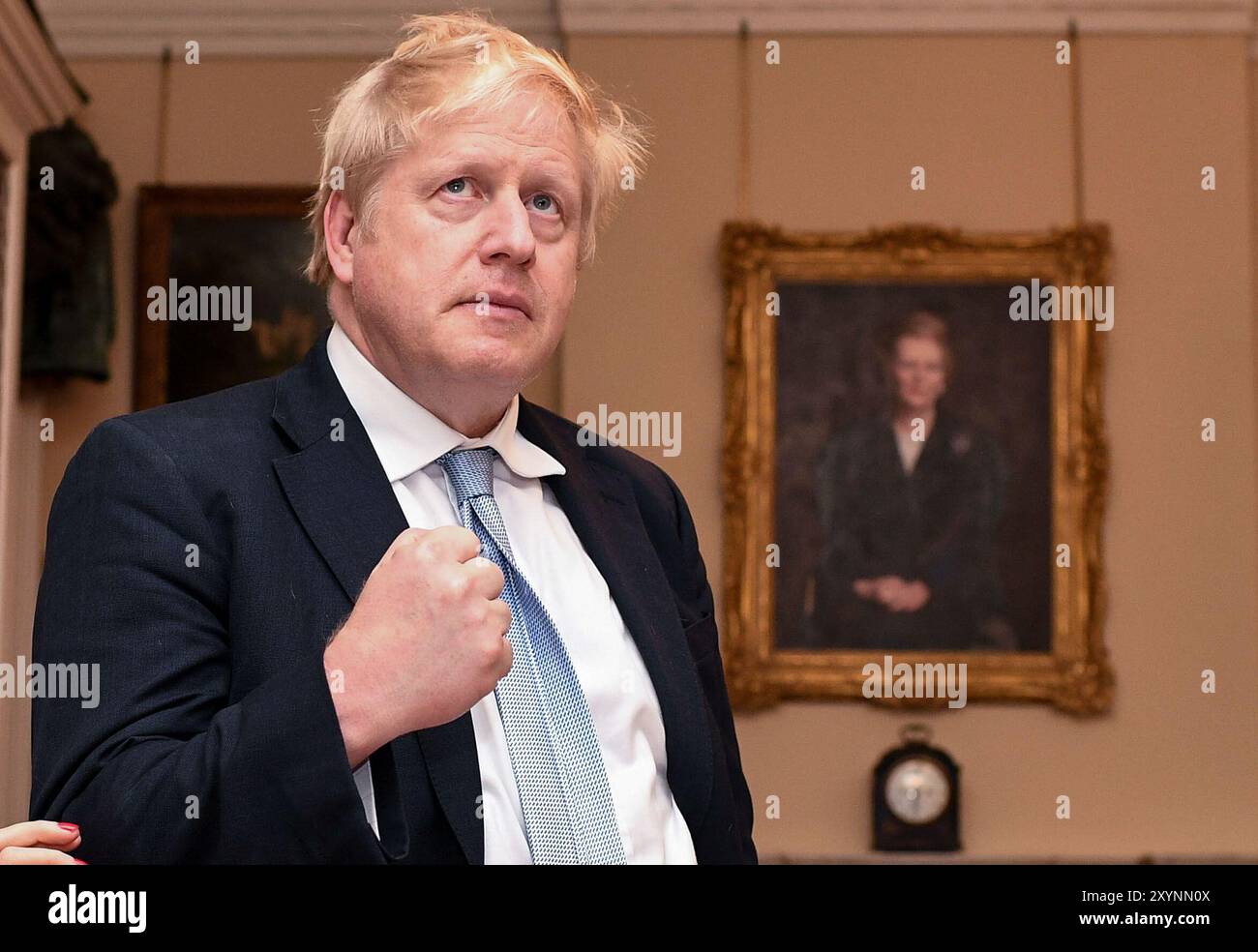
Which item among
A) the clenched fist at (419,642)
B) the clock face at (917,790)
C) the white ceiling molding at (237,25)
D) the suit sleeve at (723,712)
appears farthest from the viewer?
the white ceiling molding at (237,25)

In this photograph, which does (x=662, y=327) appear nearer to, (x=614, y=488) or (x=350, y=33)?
(x=350, y=33)

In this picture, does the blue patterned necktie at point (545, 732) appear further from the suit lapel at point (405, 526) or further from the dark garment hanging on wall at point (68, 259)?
the dark garment hanging on wall at point (68, 259)

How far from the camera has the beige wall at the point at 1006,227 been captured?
574 cm

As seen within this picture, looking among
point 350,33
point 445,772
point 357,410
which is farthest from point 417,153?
point 350,33

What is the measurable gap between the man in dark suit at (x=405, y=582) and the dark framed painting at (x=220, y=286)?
4.23 metres

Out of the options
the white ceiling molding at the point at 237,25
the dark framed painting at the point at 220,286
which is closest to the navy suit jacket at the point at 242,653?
the dark framed painting at the point at 220,286

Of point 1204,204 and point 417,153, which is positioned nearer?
point 417,153

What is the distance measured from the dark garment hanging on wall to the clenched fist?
15.2 feet

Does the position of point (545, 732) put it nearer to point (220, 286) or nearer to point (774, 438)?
point (774, 438)

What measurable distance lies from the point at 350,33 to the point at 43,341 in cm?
189

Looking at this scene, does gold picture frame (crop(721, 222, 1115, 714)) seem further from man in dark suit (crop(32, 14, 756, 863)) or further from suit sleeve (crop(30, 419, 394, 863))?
suit sleeve (crop(30, 419, 394, 863))

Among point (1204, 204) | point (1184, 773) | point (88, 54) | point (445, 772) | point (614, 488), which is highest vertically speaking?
point (88, 54)

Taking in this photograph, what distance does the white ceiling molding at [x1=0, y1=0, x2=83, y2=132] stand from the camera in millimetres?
4660

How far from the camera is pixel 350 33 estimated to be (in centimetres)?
623
